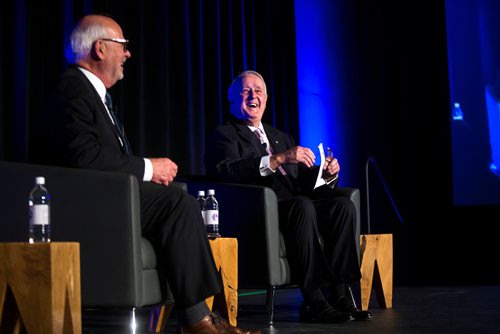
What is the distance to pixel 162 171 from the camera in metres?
2.60

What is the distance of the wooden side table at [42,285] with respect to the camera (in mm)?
2105

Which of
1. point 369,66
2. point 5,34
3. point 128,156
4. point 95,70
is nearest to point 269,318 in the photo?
point 128,156

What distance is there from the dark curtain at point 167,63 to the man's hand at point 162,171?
1081 mm

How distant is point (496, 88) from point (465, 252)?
1.31 m

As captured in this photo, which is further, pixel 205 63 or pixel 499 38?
pixel 499 38

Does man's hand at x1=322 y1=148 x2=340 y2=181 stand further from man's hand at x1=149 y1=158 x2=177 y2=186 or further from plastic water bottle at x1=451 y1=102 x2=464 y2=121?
plastic water bottle at x1=451 y1=102 x2=464 y2=121

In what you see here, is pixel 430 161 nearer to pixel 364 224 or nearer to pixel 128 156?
pixel 364 224

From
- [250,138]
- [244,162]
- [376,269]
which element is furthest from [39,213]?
[376,269]

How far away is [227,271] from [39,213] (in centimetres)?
111

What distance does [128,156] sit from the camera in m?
2.55

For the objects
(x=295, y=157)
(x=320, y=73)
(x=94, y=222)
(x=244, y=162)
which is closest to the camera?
(x=94, y=222)

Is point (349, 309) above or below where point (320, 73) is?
below

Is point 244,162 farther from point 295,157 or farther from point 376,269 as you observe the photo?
point 376,269

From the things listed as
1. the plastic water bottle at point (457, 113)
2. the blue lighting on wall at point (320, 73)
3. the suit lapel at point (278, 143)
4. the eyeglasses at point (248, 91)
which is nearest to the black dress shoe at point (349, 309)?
the suit lapel at point (278, 143)
